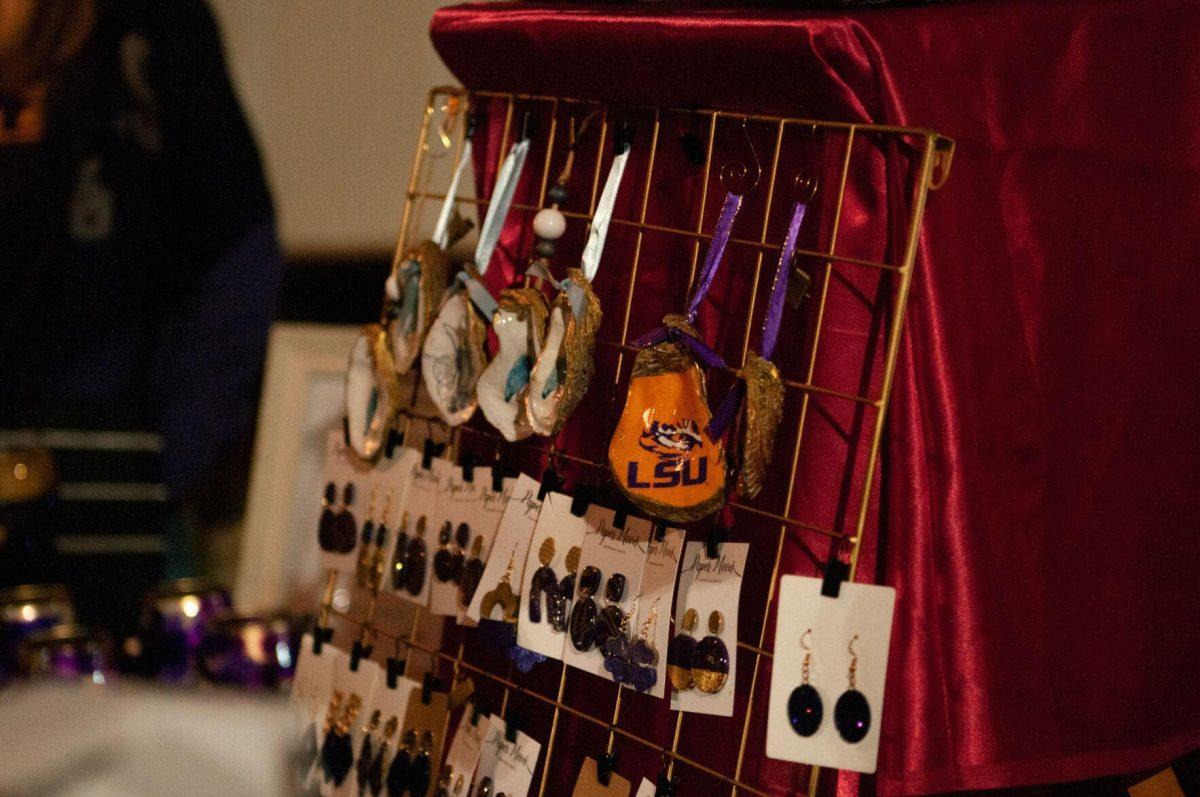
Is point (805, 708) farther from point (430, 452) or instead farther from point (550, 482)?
point (430, 452)

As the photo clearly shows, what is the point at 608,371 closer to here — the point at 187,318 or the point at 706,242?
the point at 706,242

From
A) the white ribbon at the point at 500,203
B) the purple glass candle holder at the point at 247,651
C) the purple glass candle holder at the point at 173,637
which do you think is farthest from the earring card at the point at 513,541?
the purple glass candle holder at the point at 173,637

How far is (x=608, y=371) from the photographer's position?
3.53 ft

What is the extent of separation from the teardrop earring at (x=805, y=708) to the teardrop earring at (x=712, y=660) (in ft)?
0.30

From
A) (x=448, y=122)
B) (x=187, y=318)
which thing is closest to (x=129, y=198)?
(x=187, y=318)

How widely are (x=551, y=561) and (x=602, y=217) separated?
0.32 m

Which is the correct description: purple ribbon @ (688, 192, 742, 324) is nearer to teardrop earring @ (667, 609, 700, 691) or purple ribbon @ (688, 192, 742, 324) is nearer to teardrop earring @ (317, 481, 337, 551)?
teardrop earring @ (667, 609, 700, 691)

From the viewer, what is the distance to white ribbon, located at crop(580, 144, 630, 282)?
1014mm

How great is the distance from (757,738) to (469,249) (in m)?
0.83

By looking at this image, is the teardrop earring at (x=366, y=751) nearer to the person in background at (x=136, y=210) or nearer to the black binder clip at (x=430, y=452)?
the black binder clip at (x=430, y=452)

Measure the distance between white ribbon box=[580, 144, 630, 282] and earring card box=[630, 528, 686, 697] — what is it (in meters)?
0.26

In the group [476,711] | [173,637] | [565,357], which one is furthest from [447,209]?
[173,637]

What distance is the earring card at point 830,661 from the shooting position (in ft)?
2.63

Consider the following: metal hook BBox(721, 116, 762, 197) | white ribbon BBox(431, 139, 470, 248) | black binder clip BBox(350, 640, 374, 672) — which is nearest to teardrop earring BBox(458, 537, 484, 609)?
black binder clip BBox(350, 640, 374, 672)
